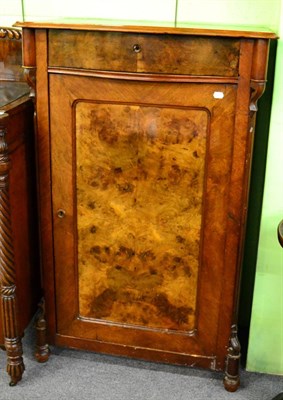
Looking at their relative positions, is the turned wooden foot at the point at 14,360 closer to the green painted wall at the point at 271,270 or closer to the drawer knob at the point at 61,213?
the drawer knob at the point at 61,213

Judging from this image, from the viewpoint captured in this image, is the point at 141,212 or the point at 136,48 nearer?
the point at 136,48

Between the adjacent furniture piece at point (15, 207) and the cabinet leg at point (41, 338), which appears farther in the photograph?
the cabinet leg at point (41, 338)

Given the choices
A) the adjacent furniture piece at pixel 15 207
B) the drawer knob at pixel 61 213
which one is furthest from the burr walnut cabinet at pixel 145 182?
the adjacent furniture piece at pixel 15 207

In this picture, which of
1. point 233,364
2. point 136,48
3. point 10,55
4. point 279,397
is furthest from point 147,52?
point 279,397

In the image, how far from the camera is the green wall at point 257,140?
2.12 m

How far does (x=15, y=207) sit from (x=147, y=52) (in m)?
0.79

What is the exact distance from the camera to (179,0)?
7.36ft

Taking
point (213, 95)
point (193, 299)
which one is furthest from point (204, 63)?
point (193, 299)

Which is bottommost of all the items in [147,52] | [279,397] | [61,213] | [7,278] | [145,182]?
[279,397]

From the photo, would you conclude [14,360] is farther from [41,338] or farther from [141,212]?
[141,212]

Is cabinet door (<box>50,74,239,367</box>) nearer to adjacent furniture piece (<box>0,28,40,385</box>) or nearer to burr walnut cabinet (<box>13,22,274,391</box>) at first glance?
burr walnut cabinet (<box>13,22,274,391</box>)

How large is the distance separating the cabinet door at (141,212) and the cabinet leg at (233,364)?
0.07 m

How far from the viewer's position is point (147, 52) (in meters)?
1.82

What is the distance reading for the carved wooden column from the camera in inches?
74.8
